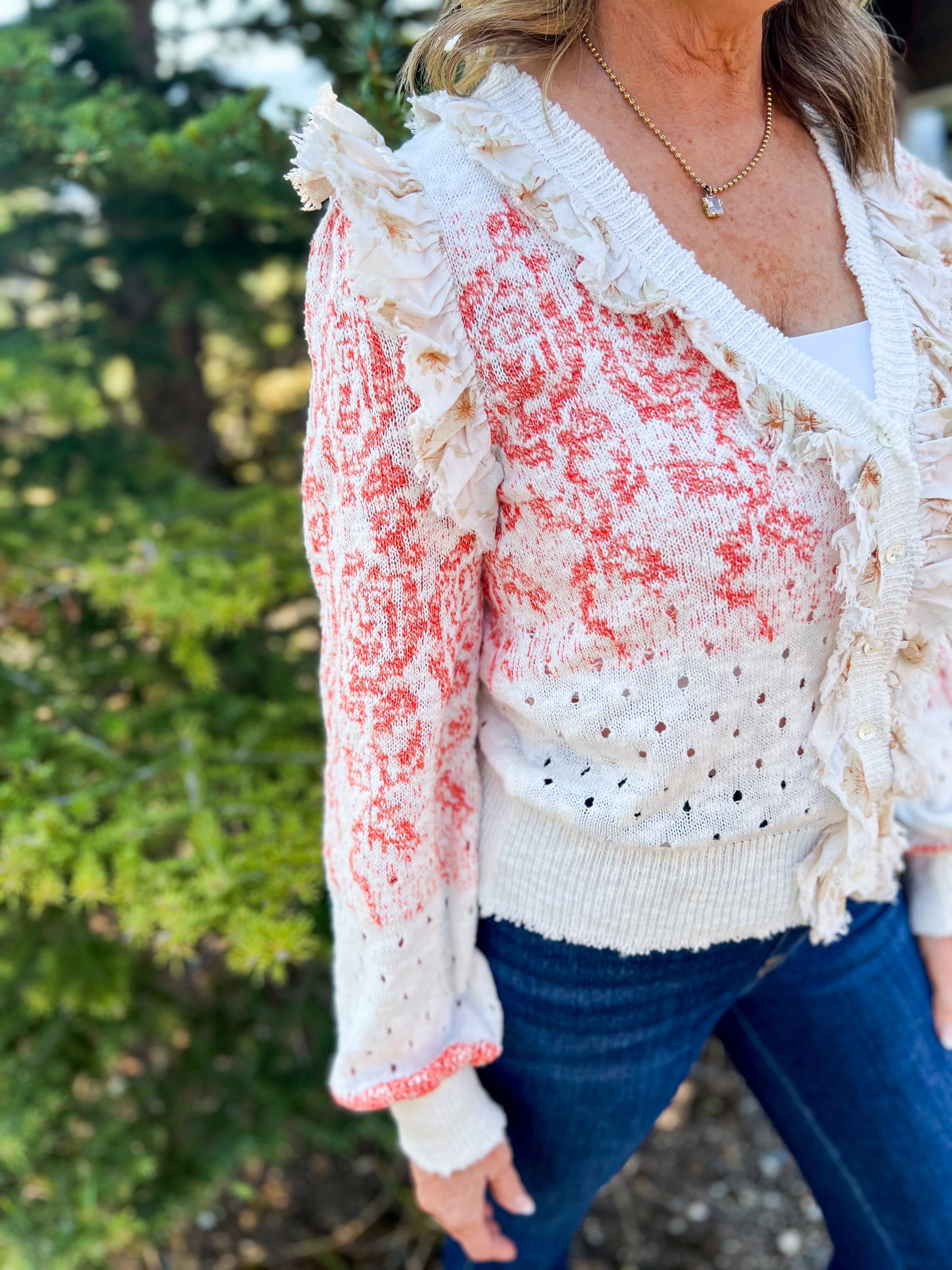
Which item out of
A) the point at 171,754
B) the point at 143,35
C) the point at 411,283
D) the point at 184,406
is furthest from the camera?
the point at 184,406

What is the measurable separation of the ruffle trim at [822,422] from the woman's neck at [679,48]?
14cm

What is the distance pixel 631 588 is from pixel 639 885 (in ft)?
1.02

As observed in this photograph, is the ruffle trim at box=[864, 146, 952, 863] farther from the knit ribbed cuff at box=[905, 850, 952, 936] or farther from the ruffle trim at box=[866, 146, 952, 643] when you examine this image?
the knit ribbed cuff at box=[905, 850, 952, 936]

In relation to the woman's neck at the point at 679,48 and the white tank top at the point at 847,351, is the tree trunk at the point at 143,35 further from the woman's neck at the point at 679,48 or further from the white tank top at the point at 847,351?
the white tank top at the point at 847,351

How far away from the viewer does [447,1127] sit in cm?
99

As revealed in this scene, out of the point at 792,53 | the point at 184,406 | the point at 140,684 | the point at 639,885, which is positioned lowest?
the point at 140,684

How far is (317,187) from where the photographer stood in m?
0.79

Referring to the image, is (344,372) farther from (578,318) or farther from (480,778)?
(480,778)

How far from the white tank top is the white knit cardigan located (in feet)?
0.05

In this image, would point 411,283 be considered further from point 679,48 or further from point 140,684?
point 140,684

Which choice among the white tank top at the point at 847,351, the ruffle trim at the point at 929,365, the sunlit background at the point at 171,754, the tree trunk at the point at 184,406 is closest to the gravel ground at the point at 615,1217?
the sunlit background at the point at 171,754

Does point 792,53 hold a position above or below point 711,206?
above

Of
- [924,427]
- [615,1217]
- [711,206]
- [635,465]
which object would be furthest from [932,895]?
[615,1217]

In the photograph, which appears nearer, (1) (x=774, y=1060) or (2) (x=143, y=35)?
(1) (x=774, y=1060)
